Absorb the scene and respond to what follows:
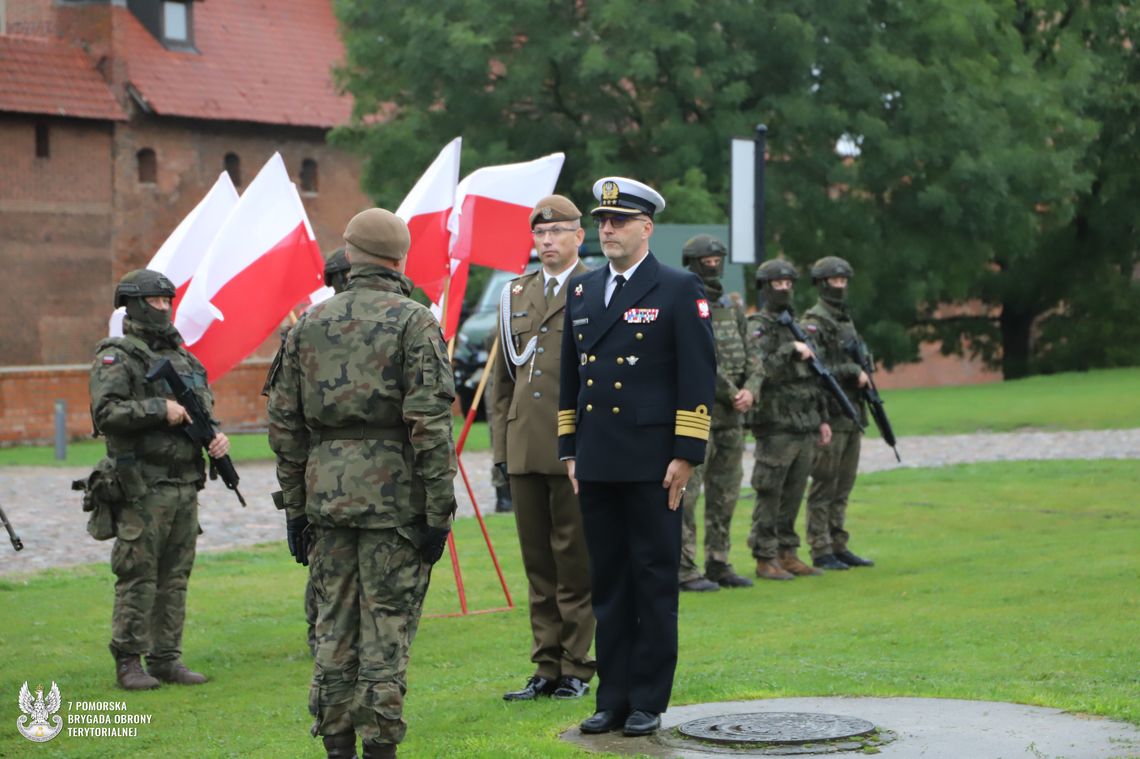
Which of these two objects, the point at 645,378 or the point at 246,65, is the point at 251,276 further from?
the point at 246,65

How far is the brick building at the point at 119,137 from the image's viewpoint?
4778 centimetres

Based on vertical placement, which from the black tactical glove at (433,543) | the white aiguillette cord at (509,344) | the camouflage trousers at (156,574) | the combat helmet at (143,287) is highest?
the combat helmet at (143,287)

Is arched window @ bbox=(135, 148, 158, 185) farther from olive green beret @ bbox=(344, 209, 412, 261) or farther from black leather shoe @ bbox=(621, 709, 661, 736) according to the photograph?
black leather shoe @ bbox=(621, 709, 661, 736)

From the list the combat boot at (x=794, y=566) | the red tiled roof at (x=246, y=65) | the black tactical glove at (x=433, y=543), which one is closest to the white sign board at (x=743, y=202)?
the combat boot at (x=794, y=566)

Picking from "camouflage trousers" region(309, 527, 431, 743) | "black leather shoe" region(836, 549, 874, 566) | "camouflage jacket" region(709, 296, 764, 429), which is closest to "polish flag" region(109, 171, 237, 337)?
"camouflage jacket" region(709, 296, 764, 429)

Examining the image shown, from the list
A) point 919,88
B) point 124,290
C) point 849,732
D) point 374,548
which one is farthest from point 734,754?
point 919,88

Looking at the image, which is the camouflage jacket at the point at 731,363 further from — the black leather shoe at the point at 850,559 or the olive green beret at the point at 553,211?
the olive green beret at the point at 553,211

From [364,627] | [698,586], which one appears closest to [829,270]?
[698,586]

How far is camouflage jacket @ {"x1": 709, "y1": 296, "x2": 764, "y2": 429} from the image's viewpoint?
11.6 m

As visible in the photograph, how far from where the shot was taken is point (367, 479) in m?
6.46

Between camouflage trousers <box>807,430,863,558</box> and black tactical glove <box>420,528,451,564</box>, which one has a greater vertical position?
black tactical glove <box>420,528,451,564</box>

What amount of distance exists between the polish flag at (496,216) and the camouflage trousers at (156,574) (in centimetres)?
262

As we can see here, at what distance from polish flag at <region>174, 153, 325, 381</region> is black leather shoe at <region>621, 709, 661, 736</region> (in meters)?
3.92

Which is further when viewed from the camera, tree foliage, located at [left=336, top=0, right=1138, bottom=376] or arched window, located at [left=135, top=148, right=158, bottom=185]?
arched window, located at [left=135, top=148, right=158, bottom=185]
